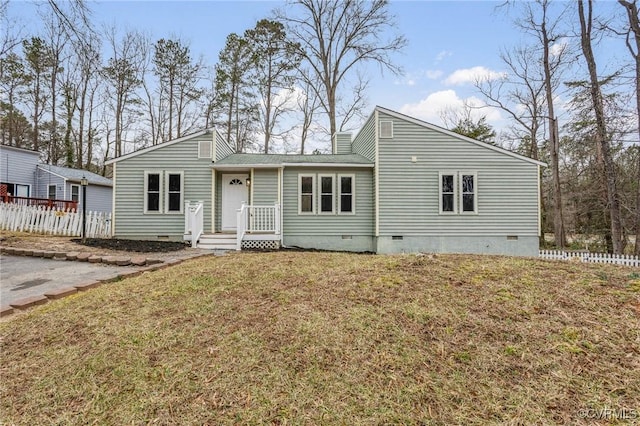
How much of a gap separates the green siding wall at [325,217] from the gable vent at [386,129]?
141 centimetres

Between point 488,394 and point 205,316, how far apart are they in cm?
243

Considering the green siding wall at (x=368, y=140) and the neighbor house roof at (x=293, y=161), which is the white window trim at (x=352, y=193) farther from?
the green siding wall at (x=368, y=140)

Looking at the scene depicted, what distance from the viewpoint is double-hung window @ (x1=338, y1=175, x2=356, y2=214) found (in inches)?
442

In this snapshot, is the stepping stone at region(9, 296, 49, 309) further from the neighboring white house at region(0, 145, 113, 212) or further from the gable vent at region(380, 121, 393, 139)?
the neighboring white house at region(0, 145, 113, 212)

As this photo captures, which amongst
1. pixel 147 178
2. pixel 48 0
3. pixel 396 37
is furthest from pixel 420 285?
pixel 396 37

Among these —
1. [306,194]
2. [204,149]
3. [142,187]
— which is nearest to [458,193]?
[306,194]

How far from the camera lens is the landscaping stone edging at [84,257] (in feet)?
20.7

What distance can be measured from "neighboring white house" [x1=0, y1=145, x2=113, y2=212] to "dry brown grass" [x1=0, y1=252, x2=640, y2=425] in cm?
1808

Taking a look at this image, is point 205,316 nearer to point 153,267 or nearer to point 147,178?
point 153,267

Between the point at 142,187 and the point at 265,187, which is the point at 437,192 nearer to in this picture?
the point at 265,187

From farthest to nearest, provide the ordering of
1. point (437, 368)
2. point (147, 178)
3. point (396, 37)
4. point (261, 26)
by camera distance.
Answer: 1. point (261, 26)
2. point (396, 37)
3. point (147, 178)
4. point (437, 368)

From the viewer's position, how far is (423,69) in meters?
13.5

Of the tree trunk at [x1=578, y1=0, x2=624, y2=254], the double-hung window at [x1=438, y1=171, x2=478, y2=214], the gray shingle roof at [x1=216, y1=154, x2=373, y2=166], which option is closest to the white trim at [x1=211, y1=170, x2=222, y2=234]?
the gray shingle roof at [x1=216, y1=154, x2=373, y2=166]

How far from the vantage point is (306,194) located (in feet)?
36.8
